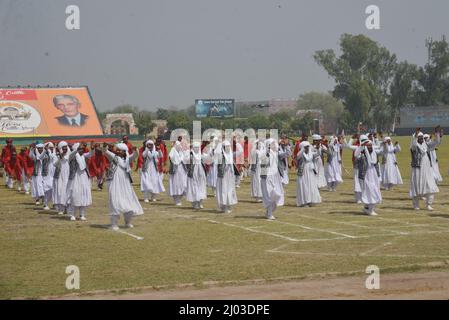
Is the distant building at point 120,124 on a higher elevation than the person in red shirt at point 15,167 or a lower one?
higher

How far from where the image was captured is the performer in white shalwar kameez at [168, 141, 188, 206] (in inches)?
917

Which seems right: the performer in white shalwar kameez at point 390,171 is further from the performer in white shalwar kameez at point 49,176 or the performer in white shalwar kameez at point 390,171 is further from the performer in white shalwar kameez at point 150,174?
the performer in white shalwar kameez at point 49,176

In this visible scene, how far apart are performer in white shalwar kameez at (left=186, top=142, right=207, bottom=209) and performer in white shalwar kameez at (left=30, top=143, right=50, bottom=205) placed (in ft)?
15.2

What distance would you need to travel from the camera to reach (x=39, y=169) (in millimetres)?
24969

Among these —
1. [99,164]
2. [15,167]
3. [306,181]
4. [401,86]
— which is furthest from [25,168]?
[401,86]

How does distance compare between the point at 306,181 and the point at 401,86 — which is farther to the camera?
the point at 401,86

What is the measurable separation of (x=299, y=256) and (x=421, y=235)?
3492mm

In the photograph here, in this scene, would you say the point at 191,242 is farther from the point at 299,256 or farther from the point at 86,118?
the point at 86,118

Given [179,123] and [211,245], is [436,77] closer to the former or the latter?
[179,123]

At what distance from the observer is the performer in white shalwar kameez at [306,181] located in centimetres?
2203

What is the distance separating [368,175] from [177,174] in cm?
631

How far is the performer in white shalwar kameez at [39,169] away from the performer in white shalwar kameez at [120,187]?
728 cm

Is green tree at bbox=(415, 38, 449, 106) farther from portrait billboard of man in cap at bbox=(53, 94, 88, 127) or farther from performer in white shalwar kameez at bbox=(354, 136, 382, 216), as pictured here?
performer in white shalwar kameez at bbox=(354, 136, 382, 216)

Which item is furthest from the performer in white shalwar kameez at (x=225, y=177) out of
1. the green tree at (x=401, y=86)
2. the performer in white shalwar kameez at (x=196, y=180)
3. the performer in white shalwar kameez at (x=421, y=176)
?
the green tree at (x=401, y=86)
